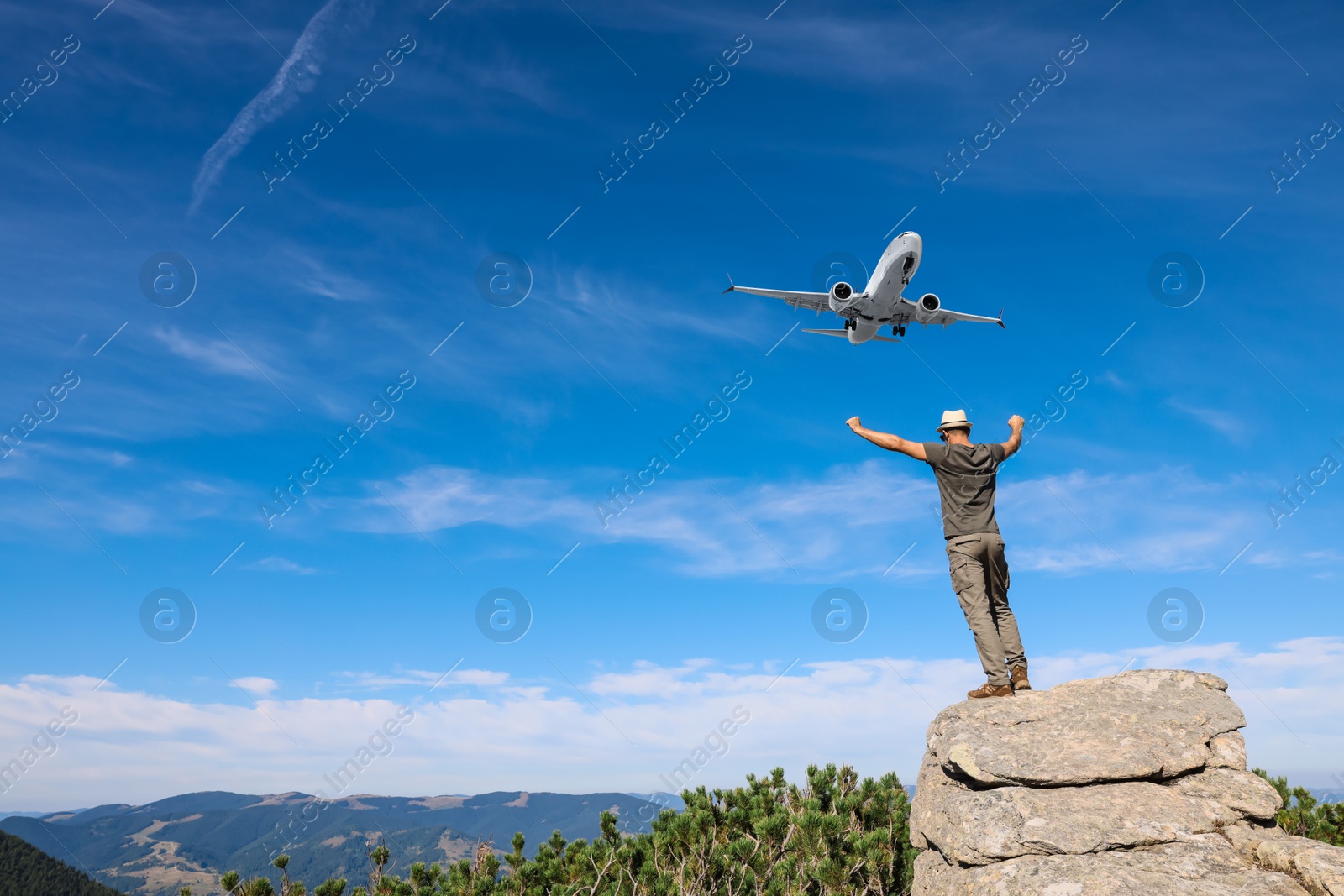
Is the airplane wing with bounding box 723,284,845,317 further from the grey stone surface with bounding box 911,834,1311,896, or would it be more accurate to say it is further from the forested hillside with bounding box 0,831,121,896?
the forested hillside with bounding box 0,831,121,896

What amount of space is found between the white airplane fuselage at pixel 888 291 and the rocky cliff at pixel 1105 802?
2777 cm

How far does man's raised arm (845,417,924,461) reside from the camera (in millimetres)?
9805

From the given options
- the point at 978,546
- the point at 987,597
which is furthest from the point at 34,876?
the point at 978,546

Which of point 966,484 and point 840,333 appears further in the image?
point 840,333

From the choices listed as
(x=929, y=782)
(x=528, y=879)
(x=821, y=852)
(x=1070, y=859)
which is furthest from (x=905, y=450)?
(x=528, y=879)

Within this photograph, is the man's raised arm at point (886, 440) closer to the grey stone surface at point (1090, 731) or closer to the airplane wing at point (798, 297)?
the grey stone surface at point (1090, 731)

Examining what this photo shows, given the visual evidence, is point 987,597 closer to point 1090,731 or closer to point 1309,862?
point 1090,731

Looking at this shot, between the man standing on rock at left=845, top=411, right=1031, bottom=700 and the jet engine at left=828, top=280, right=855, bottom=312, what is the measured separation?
88.2 ft

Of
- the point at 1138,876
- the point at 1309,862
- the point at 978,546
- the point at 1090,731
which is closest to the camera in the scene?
the point at 1309,862

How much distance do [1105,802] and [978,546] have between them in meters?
3.11

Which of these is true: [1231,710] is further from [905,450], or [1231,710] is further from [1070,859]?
[905,450]

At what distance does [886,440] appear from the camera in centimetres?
984

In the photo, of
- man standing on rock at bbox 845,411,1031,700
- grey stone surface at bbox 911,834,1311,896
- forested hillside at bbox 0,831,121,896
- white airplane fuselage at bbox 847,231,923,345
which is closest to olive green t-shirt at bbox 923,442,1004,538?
man standing on rock at bbox 845,411,1031,700

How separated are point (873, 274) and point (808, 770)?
2785 centimetres
